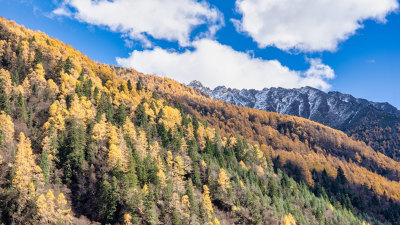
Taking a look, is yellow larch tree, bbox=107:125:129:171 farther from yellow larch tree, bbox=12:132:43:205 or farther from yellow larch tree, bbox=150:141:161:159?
yellow larch tree, bbox=12:132:43:205

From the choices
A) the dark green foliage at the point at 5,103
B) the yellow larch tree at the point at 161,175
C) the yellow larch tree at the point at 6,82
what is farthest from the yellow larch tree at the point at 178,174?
the yellow larch tree at the point at 6,82

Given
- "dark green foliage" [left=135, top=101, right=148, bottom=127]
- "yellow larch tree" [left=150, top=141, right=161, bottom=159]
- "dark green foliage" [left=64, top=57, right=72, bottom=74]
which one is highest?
"dark green foliage" [left=64, top=57, right=72, bottom=74]

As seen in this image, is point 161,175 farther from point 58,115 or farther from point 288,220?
point 288,220

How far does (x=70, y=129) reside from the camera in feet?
279

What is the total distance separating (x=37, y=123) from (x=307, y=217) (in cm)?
11178

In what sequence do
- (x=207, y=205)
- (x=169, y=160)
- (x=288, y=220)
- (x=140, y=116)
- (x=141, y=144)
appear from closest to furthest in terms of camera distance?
(x=207, y=205) → (x=141, y=144) → (x=288, y=220) → (x=169, y=160) → (x=140, y=116)

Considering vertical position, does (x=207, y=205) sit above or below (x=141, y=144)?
below

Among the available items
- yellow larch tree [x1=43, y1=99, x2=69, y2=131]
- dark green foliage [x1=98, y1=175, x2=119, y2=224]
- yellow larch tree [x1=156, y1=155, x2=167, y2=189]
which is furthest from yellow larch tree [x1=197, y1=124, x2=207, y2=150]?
dark green foliage [x1=98, y1=175, x2=119, y2=224]

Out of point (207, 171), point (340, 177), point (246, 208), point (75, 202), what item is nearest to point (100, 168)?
point (75, 202)

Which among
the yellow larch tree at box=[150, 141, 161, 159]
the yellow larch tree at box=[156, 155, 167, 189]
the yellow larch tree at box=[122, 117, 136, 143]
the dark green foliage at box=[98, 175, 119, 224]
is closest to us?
the dark green foliage at box=[98, 175, 119, 224]

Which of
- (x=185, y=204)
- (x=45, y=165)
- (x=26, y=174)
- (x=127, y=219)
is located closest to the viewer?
(x=26, y=174)

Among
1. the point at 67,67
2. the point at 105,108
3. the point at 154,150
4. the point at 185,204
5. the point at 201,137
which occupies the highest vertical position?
the point at 67,67

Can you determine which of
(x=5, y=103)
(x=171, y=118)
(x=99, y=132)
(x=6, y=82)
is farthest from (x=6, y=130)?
(x=171, y=118)

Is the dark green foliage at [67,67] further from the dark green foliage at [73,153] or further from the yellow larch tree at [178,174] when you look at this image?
the yellow larch tree at [178,174]
